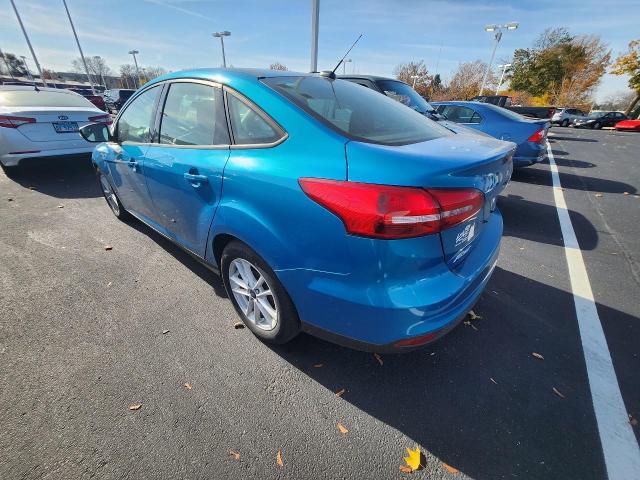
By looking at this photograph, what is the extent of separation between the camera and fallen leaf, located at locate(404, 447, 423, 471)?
1545 millimetres

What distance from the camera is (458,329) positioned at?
7.79ft

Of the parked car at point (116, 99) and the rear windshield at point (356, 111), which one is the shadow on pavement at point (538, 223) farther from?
the parked car at point (116, 99)

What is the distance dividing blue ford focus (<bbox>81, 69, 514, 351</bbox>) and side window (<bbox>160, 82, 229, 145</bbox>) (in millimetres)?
15

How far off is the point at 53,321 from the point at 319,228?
241cm

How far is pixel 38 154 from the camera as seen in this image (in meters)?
5.14

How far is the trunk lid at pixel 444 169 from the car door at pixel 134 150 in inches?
86.8

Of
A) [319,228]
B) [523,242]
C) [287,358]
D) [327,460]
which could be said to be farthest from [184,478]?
[523,242]

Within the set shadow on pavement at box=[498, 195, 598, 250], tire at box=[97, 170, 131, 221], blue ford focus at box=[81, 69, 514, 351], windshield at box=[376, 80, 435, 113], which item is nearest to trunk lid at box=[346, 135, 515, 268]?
blue ford focus at box=[81, 69, 514, 351]

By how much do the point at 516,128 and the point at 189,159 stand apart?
6679mm

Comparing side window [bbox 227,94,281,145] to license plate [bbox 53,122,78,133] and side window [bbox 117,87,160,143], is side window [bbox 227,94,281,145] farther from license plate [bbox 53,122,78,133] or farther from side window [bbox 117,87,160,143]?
license plate [bbox 53,122,78,133]

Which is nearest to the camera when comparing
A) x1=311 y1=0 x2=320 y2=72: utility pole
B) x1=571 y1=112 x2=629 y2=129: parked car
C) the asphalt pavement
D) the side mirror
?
the asphalt pavement

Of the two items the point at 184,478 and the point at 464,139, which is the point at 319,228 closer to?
the point at 464,139

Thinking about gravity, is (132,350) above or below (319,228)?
below

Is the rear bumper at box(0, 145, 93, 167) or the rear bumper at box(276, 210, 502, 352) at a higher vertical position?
the rear bumper at box(276, 210, 502, 352)
